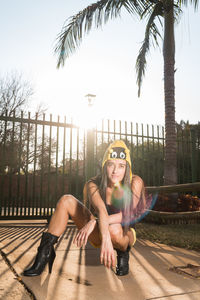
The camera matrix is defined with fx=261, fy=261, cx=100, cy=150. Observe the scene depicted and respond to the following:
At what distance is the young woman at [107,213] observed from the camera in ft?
6.56

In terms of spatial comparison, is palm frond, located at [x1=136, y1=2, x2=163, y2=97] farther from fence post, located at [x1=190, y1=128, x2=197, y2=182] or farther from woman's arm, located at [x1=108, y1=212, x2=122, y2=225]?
woman's arm, located at [x1=108, y1=212, x2=122, y2=225]

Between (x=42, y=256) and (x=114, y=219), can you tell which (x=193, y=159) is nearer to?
(x=114, y=219)

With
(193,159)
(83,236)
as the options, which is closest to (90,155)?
(193,159)

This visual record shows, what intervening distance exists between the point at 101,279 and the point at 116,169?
34.8 inches

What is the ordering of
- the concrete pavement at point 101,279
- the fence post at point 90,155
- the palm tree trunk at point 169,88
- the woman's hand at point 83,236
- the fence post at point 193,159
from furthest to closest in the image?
the fence post at point 193,159
the palm tree trunk at point 169,88
the fence post at point 90,155
the woman's hand at point 83,236
the concrete pavement at point 101,279

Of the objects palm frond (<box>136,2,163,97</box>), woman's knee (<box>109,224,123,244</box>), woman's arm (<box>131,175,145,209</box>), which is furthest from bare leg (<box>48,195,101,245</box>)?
palm frond (<box>136,2,163,97</box>)

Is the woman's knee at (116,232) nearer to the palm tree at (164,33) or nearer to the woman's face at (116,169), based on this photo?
the woman's face at (116,169)

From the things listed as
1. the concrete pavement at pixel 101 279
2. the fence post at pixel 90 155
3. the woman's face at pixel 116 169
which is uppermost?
the fence post at pixel 90 155

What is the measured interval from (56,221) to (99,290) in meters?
0.60

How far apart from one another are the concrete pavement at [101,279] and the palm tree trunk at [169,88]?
4.24 m

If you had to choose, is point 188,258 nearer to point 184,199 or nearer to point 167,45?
point 184,199

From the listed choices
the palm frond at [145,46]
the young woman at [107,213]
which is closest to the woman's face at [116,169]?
the young woman at [107,213]

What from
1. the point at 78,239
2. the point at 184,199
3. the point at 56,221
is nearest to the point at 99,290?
the point at 78,239

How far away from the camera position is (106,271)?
2295 millimetres
